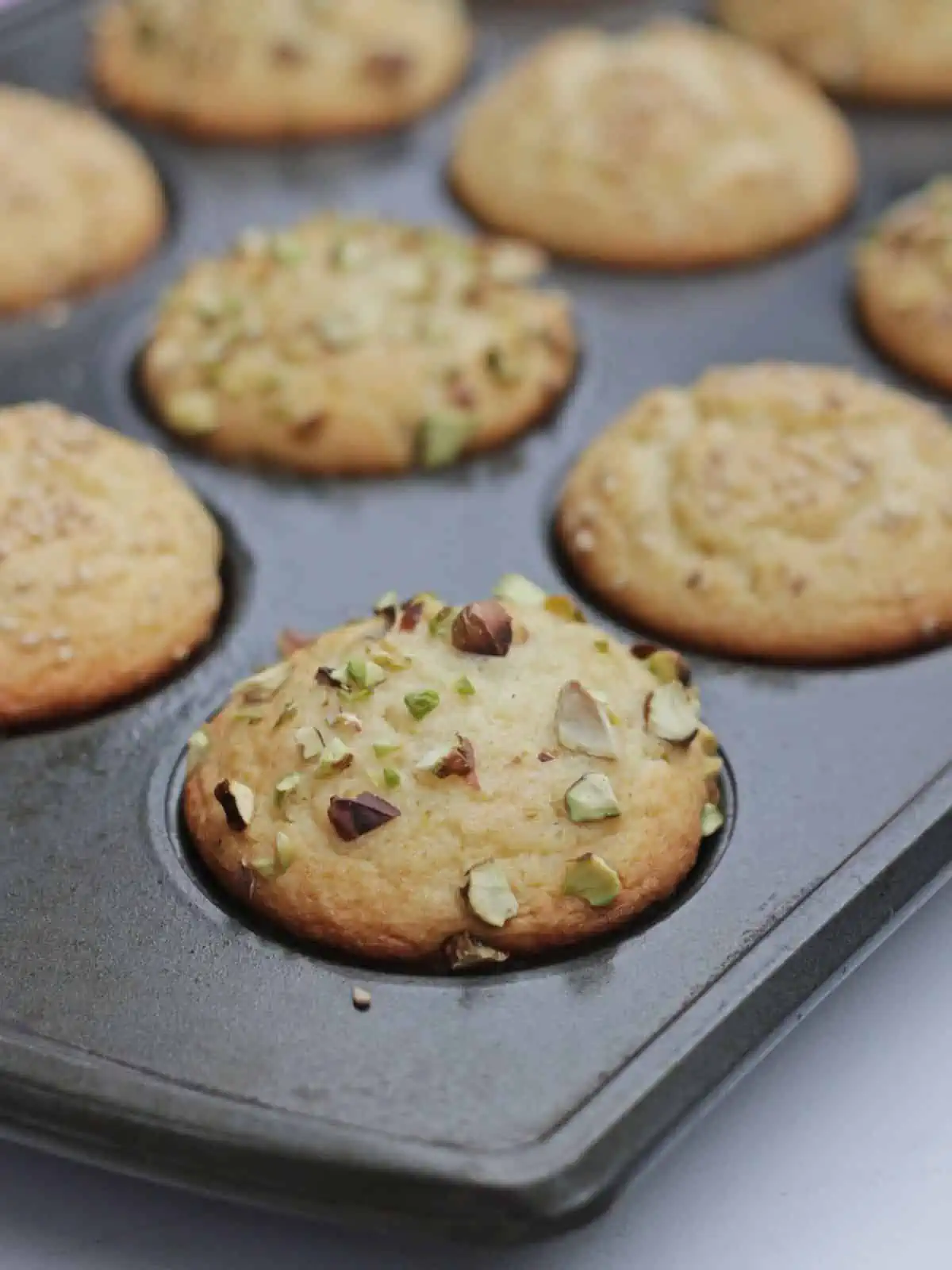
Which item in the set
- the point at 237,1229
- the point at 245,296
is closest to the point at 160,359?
the point at 245,296

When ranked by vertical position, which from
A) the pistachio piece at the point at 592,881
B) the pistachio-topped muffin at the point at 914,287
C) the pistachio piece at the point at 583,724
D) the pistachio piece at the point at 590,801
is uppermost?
the pistachio-topped muffin at the point at 914,287

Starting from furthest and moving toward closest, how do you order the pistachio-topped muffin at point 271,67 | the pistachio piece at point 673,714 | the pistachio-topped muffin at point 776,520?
1. the pistachio-topped muffin at point 271,67
2. the pistachio-topped muffin at point 776,520
3. the pistachio piece at point 673,714

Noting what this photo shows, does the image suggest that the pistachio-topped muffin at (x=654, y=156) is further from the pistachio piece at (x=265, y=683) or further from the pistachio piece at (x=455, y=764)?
the pistachio piece at (x=455, y=764)

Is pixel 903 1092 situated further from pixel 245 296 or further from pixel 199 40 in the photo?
pixel 199 40

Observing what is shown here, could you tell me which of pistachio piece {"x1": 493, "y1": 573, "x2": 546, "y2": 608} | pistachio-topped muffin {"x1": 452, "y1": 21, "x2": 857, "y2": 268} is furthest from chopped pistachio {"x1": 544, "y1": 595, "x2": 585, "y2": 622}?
pistachio-topped muffin {"x1": 452, "y1": 21, "x2": 857, "y2": 268}

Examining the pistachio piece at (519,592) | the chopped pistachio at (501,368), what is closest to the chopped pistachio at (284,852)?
the pistachio piece at (519,592)

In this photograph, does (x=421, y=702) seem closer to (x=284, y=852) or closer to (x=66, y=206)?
(x=284, y=852)
